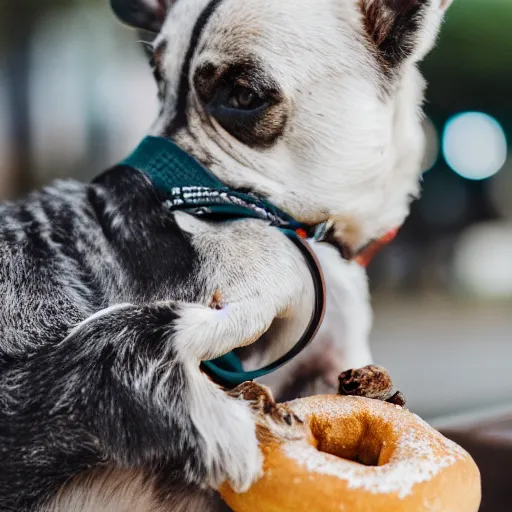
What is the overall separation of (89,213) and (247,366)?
0.28m

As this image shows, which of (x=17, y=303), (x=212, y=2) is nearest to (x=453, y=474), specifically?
(x=17, y=303)

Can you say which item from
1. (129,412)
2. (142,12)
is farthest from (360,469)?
(142,12)

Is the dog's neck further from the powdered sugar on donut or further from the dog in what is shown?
the powdered sugar on donut

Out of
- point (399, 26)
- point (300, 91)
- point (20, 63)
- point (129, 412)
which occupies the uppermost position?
point (399, 26)

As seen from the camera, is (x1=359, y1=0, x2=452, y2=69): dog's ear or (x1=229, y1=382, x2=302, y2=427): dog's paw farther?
(x1=359, y1=0, x2=452, y2=69): dog's ear

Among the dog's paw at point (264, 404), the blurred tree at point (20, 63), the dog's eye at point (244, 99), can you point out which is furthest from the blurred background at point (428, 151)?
the dog's paw at point (264, 404)

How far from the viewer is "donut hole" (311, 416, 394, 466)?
65cm

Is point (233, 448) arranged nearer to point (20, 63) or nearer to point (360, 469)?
point (360, 469)

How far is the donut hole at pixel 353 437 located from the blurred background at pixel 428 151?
0.19 meters

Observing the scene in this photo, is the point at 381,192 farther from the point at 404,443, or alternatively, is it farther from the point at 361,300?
the point at 404,443

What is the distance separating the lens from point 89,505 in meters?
0.69

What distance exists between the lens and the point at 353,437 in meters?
0.66

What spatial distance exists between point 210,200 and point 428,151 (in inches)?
12.6

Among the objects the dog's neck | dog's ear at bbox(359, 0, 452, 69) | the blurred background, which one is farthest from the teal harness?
dog's ear at bbox(359, 0, 452, 69)
